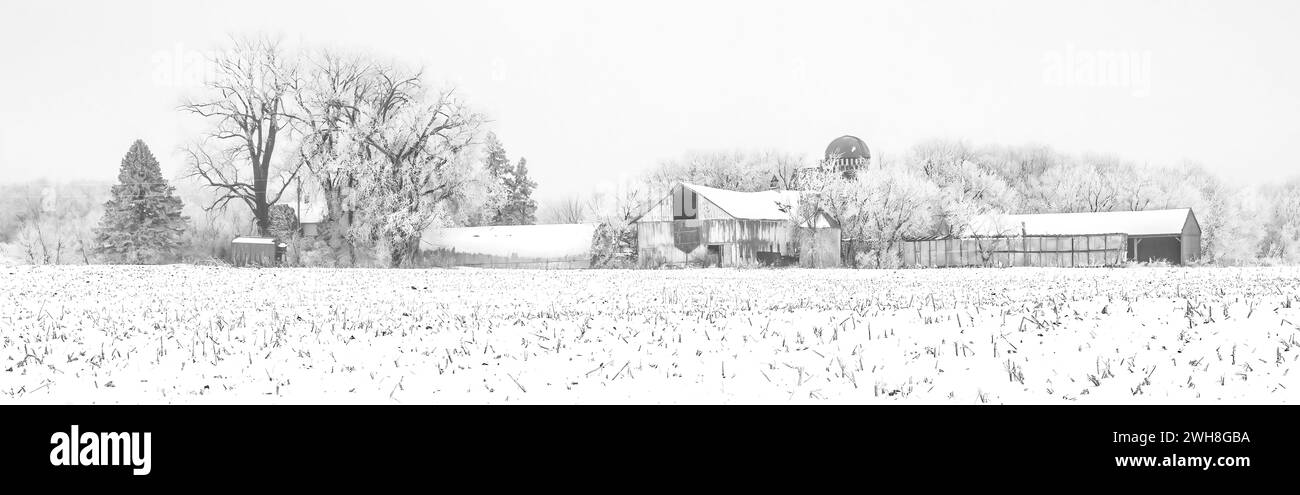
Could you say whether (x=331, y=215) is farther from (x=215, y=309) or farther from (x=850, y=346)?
(x=850, y=346)

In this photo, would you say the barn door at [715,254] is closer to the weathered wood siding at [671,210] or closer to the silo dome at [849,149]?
the weathered wood siding at [671,210]

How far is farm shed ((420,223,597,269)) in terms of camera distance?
57.0 meters

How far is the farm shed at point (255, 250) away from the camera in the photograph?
5688cm

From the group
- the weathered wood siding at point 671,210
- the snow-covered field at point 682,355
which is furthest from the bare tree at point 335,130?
the snow-covered field at point 682,355

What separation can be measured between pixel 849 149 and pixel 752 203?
32.5m

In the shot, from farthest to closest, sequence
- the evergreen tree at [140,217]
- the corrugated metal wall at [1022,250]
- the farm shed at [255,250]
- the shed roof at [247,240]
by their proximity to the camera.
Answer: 1. the shed roof at [247,240]
2. the corrugated metal wall at [1022,250]
3. the evergreen tree at [140,217]
4. the farm shed at [255,250]

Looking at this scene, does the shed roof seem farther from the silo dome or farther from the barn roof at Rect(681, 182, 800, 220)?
the silo dome

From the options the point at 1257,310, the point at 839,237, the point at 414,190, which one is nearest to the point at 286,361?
the point at 1257,310

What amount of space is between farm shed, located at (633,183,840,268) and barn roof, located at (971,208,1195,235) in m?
12.3

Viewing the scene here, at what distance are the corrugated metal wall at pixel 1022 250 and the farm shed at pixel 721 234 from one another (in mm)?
7388
